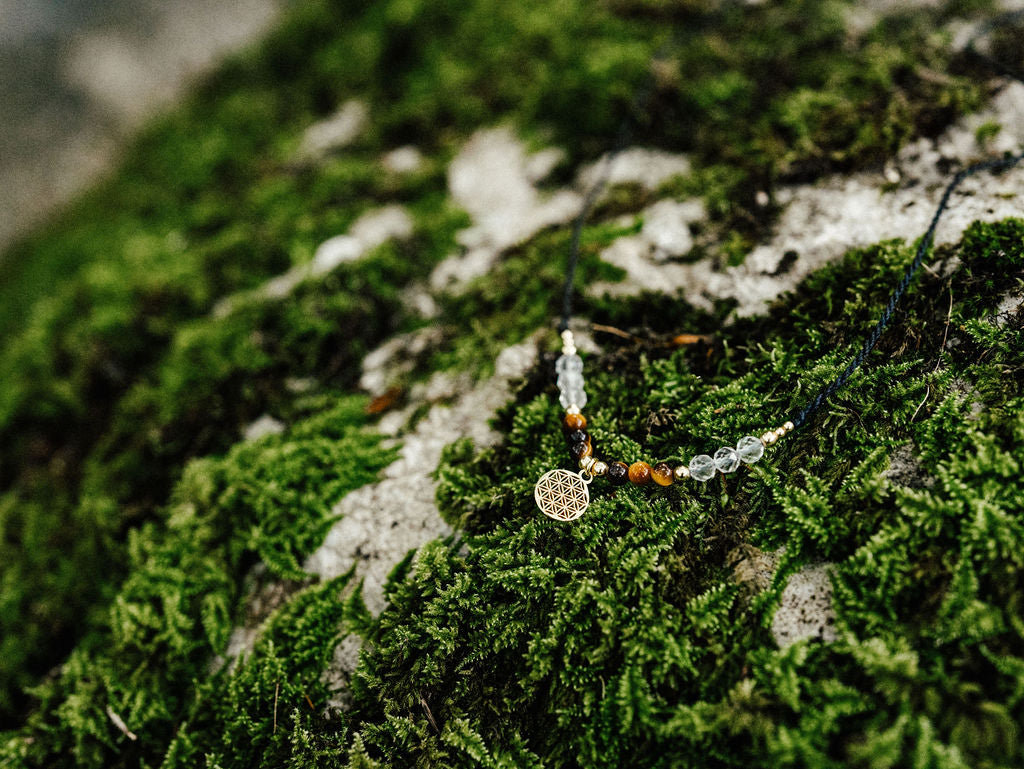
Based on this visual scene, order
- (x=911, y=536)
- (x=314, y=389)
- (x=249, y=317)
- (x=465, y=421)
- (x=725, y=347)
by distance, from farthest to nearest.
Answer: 1. (x=249, y=317)
2. (x=314, y=389)
3. (x=465, y=421)
4. (x=725, y=347)
5. (x=911, y=536)

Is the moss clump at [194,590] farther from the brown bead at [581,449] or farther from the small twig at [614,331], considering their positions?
the small twig at [614,331]

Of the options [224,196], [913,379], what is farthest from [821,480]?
[224,196]

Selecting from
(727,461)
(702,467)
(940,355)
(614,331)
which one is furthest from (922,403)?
(614,331)

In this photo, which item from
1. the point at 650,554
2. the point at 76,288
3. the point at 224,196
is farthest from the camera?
the point at 224,196

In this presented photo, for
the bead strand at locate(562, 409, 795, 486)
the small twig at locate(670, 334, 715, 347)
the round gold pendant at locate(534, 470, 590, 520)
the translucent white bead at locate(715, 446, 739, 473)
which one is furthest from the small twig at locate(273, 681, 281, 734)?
the small twig at locate(670, 334, 715, 347)

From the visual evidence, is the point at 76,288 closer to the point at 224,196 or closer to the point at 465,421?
the point at 224,196

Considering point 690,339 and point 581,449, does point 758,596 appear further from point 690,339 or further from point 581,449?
point 690,339
